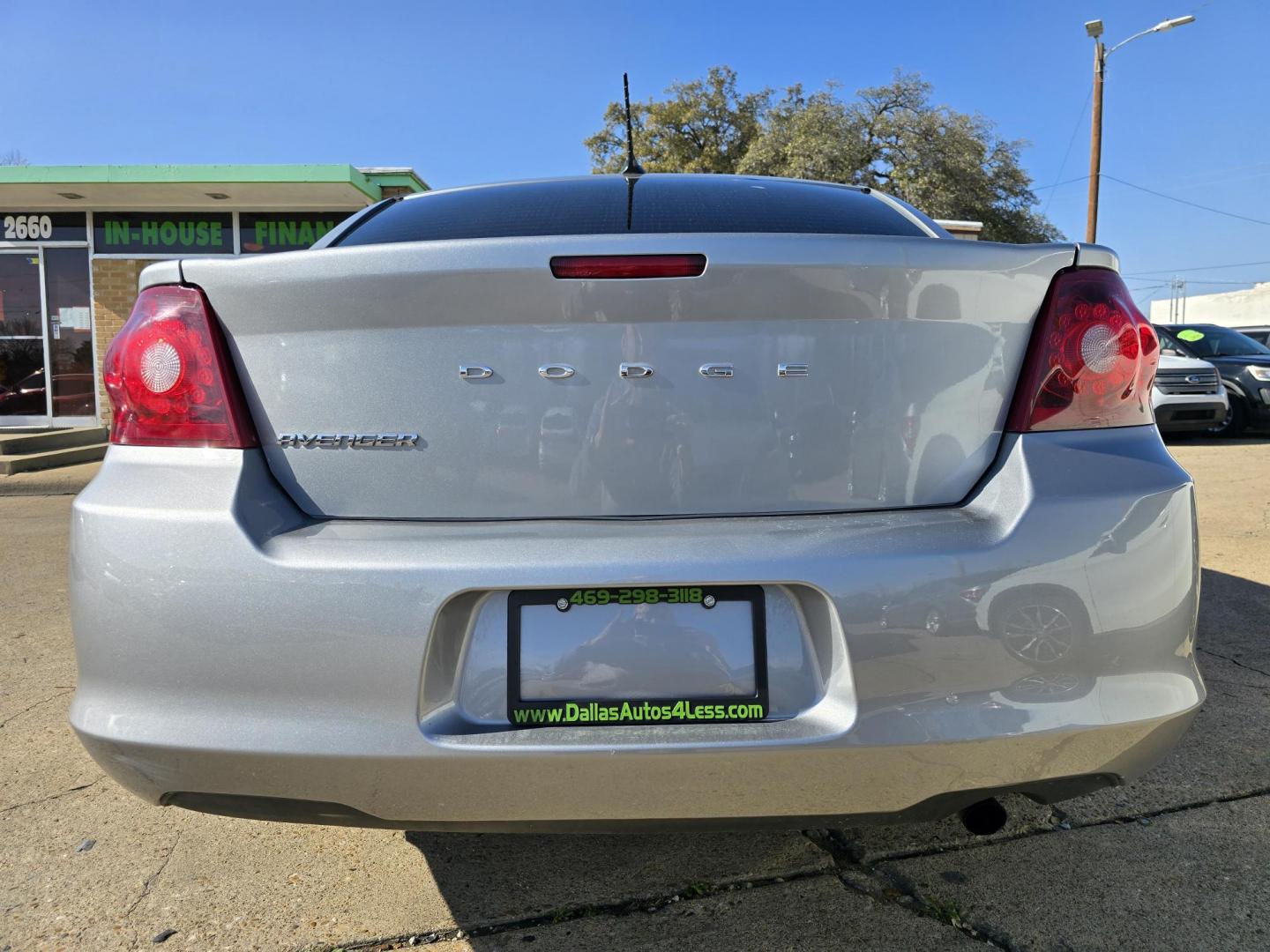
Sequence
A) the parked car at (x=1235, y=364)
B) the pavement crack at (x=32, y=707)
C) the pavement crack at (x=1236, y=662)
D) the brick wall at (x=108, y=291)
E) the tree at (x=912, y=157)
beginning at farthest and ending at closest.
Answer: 1. the tree at (x=912, y=157)
2. the brick wall at (x=108, y=291)
3. the parked car at (x=1235, y=364)
4. the pavement crack at (x=1236, y=662)
5. the pavement crack at (x=32, y=707)

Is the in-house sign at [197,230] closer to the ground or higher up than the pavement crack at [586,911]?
higher up

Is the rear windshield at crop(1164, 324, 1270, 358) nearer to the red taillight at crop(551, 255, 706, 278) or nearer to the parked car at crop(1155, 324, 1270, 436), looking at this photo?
the parked car at crop(1155, 324, 1270, 436)

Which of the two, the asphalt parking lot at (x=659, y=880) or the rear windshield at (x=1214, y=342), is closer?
the asphalt parking lot at (x=659, y=880)

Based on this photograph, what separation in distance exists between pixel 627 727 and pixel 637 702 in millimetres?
42

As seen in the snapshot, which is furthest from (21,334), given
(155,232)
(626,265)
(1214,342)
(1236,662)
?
(1214,342)

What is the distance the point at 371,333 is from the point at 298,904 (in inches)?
48.5

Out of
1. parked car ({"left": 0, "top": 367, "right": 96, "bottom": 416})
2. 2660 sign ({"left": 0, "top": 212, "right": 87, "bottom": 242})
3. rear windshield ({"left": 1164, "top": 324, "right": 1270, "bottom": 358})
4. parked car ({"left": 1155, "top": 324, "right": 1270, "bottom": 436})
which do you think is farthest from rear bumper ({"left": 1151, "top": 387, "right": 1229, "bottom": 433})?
2660 sign ({"left": 0, "top": 212, "right": 87, "bottom": 242})

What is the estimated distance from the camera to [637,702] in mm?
1445

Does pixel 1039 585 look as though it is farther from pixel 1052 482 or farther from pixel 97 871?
pixel 97 871

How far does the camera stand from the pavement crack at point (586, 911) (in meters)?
1.78

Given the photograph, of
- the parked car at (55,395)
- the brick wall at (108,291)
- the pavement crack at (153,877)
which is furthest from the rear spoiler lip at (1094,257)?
the parked car at (55,395)

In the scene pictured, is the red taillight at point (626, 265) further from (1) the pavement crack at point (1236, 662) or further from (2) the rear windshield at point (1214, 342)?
(2) the rear windshield at point (1214, 342)

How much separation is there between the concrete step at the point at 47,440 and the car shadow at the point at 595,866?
32.3 feet

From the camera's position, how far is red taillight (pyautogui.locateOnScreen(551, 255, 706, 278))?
4.96 feet
